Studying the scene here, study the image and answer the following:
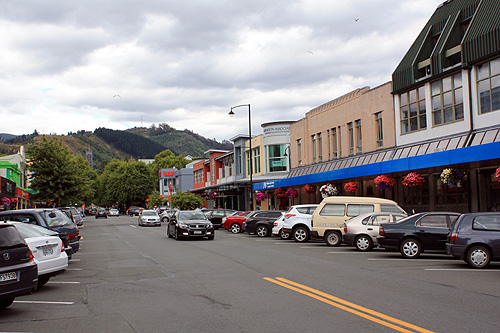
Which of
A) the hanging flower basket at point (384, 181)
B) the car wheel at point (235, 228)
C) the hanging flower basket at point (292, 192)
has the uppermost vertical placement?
the hanging flower basket at point (384, 181)

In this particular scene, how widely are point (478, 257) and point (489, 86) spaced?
1300 centimetres

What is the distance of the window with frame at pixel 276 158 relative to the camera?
50.8 meters

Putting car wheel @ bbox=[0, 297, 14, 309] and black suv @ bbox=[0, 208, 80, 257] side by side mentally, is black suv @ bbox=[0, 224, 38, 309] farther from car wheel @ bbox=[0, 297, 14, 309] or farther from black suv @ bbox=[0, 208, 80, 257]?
black suv @ bbox=[0, 208, 80, 257]

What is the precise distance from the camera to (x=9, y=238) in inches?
322

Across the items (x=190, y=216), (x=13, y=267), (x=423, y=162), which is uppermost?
(x=423, y=162)

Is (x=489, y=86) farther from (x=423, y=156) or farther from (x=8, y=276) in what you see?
(x=8, y=276)

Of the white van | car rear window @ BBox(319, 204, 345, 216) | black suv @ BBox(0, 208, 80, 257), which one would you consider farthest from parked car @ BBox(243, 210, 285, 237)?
black suv @ BBox(0, 208, 80, 257)

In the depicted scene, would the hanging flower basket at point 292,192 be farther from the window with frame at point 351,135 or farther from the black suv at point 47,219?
the black suv at point 47,219

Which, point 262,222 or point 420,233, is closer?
point 420,233

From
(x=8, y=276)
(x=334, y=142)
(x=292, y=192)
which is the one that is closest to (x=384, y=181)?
(x=334, y=142)

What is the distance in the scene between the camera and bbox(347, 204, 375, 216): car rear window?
65.3 ft

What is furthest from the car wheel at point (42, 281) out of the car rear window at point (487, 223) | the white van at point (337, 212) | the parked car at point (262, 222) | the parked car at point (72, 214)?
the parked car at point (72, 214)

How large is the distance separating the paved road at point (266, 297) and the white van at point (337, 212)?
16.2 ft

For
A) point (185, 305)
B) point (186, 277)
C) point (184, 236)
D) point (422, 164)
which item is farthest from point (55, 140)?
point (185, 305)
